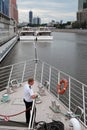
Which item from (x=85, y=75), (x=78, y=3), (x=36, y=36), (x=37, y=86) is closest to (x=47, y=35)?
(x=36, y=36)

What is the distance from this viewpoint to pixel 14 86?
852 centimetres

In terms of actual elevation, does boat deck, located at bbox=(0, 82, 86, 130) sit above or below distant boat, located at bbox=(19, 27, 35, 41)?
below

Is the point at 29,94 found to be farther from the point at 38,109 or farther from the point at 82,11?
the point at 82,11

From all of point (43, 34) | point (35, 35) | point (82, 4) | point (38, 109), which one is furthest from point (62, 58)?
point (82, 4)

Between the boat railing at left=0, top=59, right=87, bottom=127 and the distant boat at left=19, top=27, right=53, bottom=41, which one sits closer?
the boat railing at left=0, top=59, right=87, bottom=127

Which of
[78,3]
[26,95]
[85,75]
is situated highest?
[78,3]

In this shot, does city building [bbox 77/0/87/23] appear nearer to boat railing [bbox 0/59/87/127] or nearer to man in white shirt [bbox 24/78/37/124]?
boat railing [bbox 0/59/87/127]

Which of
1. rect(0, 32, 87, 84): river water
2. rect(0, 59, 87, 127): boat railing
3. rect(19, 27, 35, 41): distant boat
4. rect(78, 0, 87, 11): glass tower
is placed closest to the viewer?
rect(0, 59, 87, 127): boat railing

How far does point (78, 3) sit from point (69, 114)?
613ft

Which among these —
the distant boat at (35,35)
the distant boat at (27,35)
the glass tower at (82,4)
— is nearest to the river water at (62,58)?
the distant boat at (27,35)

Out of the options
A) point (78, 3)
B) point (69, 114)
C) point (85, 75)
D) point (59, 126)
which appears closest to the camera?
point (59, 126)

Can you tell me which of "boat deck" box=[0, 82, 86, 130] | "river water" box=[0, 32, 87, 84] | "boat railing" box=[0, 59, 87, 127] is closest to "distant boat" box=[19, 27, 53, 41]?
"river water" box=[0, 32, 87, 84]

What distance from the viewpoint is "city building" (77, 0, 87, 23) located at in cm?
16012

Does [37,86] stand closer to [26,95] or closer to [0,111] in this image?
[0,111]
